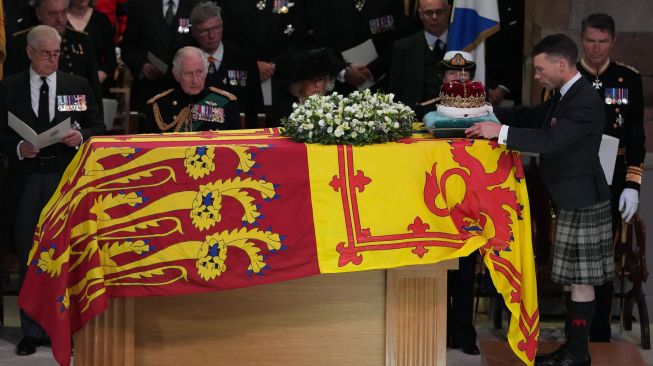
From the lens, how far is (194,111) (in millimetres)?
7730

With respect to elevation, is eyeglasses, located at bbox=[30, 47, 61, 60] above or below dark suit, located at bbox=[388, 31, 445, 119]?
above

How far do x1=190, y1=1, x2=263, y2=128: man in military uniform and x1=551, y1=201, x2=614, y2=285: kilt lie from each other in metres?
2.53

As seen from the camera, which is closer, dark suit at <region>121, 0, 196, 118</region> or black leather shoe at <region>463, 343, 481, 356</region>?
black leather shoe at <region>463, 343, 481, 356</region>

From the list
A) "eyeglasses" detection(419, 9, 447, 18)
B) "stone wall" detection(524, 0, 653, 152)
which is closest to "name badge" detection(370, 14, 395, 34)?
"eyeglasses" detection(419, 9, 447, 18)

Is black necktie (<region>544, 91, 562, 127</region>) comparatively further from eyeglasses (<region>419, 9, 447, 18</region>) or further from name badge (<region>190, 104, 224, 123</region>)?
name badge (<region>190, 104, 224, 123</region>)

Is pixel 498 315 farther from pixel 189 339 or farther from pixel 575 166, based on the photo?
pixel 189 339

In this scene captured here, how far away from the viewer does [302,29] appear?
30.3ft

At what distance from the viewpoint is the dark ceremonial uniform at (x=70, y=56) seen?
8.58 metres

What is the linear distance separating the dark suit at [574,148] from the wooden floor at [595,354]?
89 cm

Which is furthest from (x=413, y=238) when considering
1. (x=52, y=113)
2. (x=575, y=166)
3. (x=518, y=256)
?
(x=52, y=113)

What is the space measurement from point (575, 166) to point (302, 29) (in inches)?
122

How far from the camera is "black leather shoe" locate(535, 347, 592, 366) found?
680cm

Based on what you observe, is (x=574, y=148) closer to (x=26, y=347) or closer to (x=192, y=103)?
(x=192, y=103)

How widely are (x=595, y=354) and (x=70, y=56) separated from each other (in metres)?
3.90
